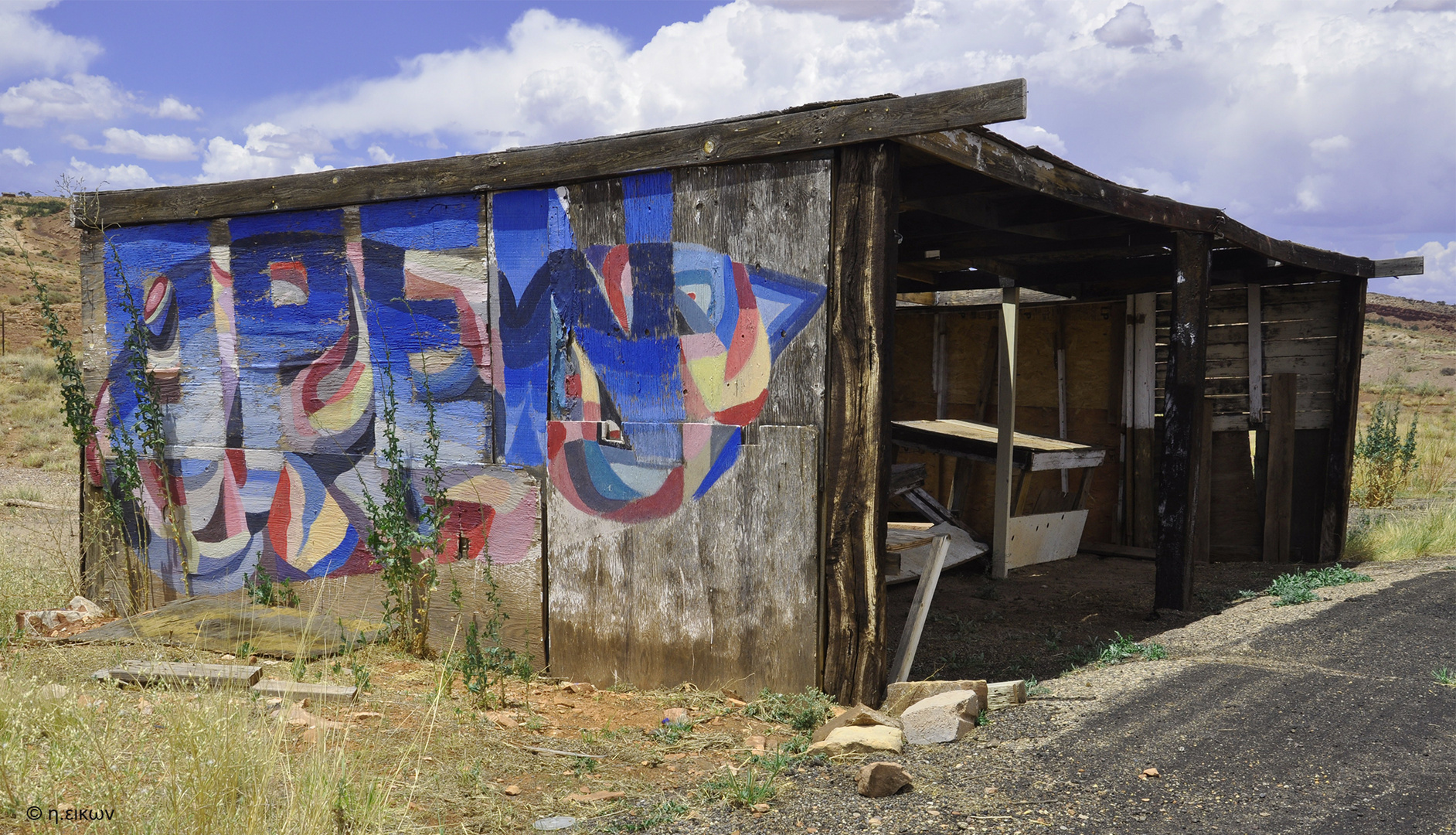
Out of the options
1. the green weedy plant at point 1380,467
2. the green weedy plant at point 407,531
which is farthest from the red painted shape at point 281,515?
the green weedy plant at point 1380,467

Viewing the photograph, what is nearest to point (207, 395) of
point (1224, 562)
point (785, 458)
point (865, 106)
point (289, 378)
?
point (289, 378)

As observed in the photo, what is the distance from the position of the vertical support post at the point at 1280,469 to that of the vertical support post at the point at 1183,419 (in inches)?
122

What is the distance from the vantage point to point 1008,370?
28.2ft

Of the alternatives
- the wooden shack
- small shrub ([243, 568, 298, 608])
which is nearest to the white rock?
the wooden shack

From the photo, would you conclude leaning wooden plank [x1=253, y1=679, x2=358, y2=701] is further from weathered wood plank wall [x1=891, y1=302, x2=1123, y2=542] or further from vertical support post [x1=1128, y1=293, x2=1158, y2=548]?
vertical support post [x1=1128, y1=293, x2=1158, y2=548]

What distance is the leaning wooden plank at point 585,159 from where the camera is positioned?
4.31 meters

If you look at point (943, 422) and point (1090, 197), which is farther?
point (943, 422)

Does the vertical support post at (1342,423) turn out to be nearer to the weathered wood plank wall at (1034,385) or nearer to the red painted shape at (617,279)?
the weathered wood plank wall at (1034,385)

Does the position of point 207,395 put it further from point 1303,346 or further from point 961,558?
point 1303,346

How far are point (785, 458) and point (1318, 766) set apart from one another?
2.48 m

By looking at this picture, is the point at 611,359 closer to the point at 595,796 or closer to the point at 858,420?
the point at 858,420

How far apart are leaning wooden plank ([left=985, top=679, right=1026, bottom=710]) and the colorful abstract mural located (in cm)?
167

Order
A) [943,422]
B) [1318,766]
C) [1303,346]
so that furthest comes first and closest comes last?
[943,422]
[1303,346]
[1318,766]

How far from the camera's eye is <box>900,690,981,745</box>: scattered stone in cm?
420
